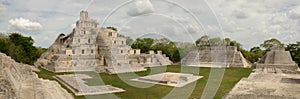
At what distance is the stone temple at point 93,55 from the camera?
26.7 m

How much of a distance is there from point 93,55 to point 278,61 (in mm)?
25097

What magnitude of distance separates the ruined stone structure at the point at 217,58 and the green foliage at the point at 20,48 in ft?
78.1

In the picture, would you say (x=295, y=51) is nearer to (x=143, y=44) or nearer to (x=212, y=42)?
(x=212, y=42)

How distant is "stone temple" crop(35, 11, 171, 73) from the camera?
26.7 meters

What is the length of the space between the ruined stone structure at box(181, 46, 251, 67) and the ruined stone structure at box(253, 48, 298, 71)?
11.2 feet

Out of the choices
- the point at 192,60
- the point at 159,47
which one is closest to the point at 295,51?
the point at 192,60

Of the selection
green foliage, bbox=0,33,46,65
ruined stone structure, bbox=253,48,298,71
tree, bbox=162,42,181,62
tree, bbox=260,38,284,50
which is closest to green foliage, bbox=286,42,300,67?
ruined stone structure, bbox=253,48,298,71

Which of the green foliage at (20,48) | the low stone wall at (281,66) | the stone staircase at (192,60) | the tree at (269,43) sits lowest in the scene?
the low stone wall at (281,66)

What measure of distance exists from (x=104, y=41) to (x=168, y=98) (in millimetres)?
18771

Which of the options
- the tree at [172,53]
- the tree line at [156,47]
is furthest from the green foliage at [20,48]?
the tree at [172,53]

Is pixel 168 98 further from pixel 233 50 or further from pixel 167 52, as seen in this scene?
pixel 167 52

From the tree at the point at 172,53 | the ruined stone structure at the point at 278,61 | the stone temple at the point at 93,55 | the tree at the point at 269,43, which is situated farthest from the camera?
the tree at the point at 269,43

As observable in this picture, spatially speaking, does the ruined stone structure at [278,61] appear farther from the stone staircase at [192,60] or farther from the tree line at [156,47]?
the stone staircase at [192,60]

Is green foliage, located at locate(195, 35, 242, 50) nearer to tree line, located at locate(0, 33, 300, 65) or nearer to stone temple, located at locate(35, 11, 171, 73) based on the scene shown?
tree line, located at locate(0, 33, 300, 65)
